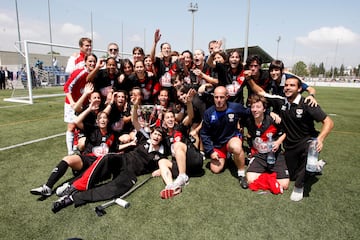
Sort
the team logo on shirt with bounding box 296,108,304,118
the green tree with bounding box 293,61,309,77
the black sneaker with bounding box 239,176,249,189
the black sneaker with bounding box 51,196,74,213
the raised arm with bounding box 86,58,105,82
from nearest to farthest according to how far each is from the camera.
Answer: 1. the black sneaker with bounding box 51,196,74,213
2. the black sneaker with bounding box 239,176,249,189
3. the team logo on shirt with bounding box 296,108,304,118
4. the raised arm with bounding box 86,58,105,82
5. the green tree with bounding box 293,61,309,77

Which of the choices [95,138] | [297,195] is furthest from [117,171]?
[297,195]

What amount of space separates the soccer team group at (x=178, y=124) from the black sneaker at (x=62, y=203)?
0.01 m

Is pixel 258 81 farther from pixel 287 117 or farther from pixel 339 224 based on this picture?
pixel 339 224

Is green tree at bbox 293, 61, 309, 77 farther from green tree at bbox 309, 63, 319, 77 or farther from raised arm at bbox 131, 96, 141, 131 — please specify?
raised arm at bbox 131, 96, 141, 131

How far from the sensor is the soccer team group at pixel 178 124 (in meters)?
3.34

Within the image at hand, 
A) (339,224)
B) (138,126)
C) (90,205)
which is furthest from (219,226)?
(138,126)

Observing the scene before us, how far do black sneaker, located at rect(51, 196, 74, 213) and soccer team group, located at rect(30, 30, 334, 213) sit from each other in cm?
1

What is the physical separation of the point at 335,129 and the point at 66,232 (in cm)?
760

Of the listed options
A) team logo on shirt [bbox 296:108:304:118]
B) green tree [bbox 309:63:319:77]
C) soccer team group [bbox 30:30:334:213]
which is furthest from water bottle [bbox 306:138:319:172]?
green tree [bbox 309:63:319:77]

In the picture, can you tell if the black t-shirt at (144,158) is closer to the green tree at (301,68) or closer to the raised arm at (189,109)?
the raised arm at (189,109)

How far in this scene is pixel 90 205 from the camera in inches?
115

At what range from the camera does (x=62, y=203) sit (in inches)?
111

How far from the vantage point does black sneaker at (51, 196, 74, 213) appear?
2758mm

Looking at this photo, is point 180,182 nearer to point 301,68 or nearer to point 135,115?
point 135,115
